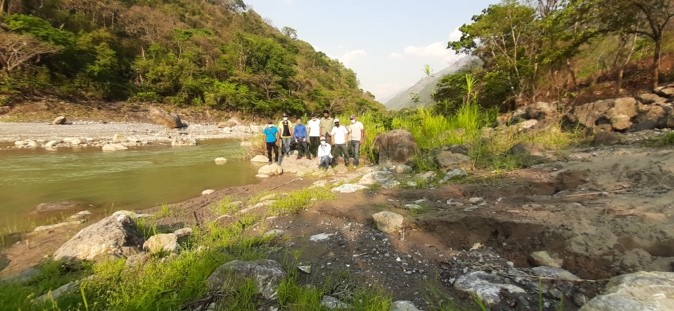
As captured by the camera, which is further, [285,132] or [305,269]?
[285,132]

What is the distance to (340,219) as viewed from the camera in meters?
4.08

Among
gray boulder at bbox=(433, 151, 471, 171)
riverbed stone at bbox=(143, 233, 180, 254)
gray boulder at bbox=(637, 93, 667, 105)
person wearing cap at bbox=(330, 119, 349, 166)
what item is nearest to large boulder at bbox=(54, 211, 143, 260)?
riverbed stone at bbox=(143, 233, 180, 254)

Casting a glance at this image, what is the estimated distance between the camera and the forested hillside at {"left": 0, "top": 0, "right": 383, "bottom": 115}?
69.9ft

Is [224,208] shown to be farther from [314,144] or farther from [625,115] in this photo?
[625,115]

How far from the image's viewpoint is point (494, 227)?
10.9 feet

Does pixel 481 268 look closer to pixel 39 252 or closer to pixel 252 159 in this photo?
pixel 39 252

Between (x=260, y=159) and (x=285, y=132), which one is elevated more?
(x=285, y=132)

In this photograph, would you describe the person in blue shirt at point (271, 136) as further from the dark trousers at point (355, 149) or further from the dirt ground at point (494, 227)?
the dirt ground at point (494, 227)

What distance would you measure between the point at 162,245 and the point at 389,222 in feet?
7.80

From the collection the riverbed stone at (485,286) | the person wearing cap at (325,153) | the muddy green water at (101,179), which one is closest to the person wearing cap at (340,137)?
the person wearing cap at (325,153)

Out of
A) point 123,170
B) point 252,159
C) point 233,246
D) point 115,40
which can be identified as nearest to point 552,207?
point 233,246

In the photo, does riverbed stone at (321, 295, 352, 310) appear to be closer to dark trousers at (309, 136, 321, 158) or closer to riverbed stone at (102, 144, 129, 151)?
dark trousers at (309, 136, 321, 158)

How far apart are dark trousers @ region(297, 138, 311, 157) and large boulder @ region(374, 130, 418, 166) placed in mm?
2430

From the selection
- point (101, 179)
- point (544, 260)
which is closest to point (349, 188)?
point (544, 260)
